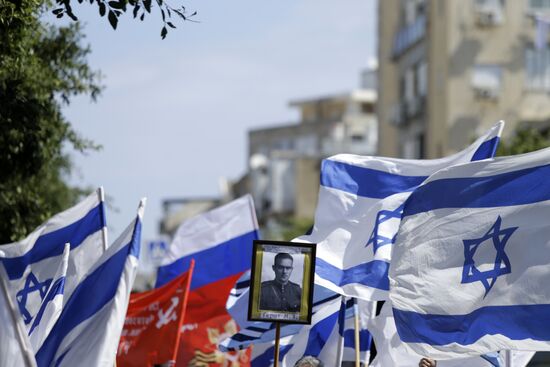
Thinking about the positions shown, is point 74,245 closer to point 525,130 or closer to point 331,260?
point 331,260

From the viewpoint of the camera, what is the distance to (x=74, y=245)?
14.4 m

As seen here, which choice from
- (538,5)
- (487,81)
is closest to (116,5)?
(487,81)

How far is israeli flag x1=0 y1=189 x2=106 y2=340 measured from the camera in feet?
45.9

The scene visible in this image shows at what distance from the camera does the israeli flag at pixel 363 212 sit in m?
13.6

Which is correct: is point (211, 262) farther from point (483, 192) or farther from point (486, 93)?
point (486, 93)

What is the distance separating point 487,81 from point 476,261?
37121mm

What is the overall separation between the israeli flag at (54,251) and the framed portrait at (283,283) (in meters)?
2.36

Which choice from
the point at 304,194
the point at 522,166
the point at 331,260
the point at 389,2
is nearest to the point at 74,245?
the point at 331,260

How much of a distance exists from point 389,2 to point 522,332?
45.4 m

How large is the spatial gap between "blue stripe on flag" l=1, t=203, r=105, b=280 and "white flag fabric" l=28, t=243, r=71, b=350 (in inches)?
60.5

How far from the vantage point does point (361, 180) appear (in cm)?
1448

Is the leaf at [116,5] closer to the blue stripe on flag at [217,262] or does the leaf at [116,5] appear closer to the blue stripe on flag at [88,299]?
the blue stripe on flag at [88,299]

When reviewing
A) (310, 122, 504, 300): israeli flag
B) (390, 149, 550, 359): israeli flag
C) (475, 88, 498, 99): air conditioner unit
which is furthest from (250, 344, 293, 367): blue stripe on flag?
(475, 88, 498, 99): air conditioner unit

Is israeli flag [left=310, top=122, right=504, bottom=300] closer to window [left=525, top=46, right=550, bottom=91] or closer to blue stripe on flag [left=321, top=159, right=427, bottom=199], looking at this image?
blue stripe on flag [left=321, top=159, right=427, bottom=199]
